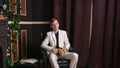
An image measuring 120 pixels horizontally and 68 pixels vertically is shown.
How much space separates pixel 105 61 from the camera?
13.7 ft

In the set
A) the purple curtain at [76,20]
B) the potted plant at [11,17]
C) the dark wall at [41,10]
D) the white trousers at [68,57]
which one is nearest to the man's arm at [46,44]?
the white trousers at [68,57]

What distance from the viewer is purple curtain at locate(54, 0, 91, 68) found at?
411cm

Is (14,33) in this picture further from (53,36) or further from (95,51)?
(95,51)

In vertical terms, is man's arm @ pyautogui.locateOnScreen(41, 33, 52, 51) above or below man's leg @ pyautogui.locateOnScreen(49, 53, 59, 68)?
above

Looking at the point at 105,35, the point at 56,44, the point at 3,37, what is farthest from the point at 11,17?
the point at 105,35

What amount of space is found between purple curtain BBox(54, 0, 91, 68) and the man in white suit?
474 millimetres

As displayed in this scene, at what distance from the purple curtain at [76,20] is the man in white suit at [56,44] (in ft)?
1.55

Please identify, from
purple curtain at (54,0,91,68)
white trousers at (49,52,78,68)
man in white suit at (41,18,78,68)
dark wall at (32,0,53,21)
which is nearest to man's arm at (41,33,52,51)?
man in white suit at (41,18,78,68)

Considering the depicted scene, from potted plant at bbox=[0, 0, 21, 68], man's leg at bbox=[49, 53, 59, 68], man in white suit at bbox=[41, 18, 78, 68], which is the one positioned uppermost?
potted plant at bbox=[0, 0, 21, 68]

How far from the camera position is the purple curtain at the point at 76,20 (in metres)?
4.11

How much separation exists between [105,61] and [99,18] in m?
0.85

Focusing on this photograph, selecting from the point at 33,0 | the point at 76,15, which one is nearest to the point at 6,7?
the point at 33,0

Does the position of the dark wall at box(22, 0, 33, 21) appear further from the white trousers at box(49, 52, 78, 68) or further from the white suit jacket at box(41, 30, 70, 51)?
the white trousers at box(49, 52, 78, 68)

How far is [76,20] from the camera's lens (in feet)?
13.6
